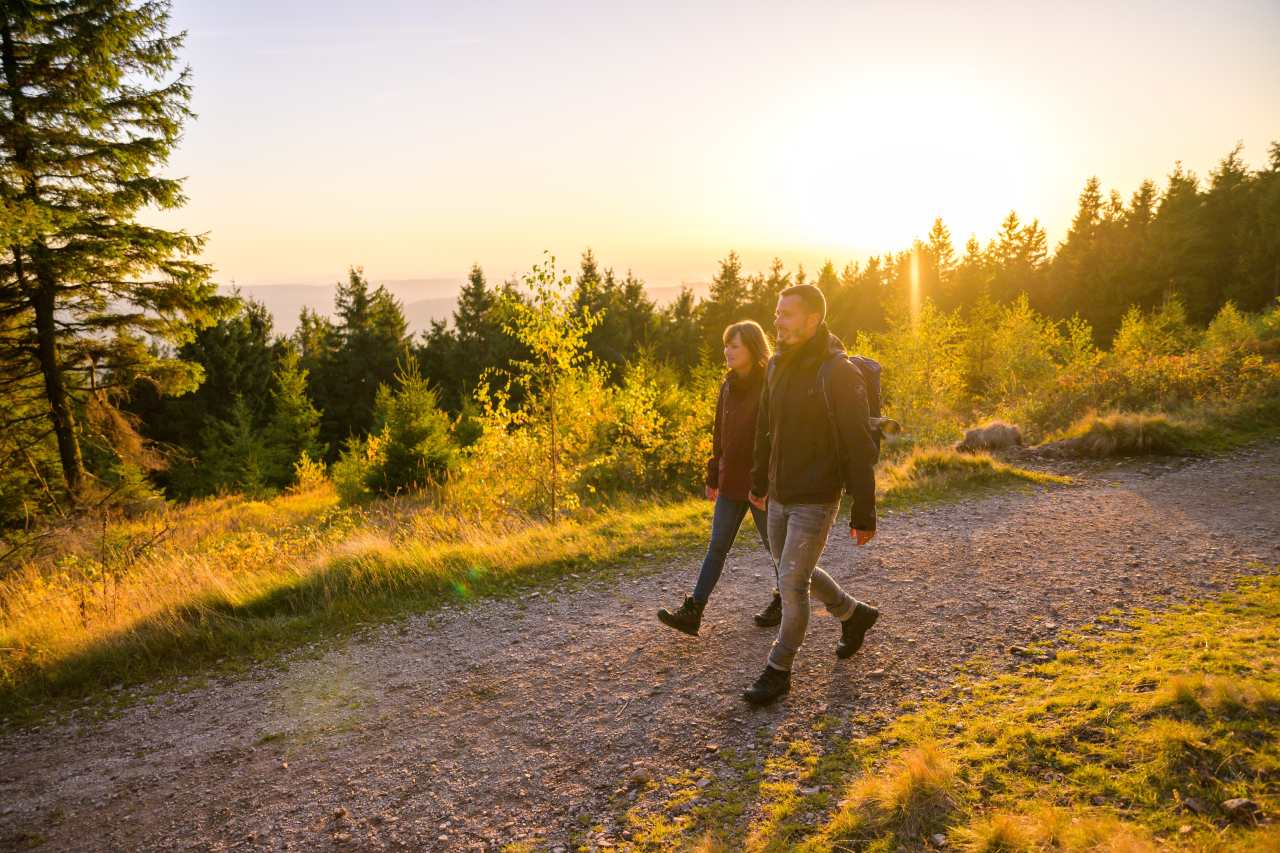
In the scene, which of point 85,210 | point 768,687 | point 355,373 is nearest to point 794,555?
point 768,687

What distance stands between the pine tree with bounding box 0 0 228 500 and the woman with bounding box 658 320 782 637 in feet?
47.2

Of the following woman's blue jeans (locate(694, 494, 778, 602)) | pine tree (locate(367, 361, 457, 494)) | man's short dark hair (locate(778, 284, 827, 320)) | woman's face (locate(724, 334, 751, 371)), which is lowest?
pine tree (locate(367, 361, 457, 494))

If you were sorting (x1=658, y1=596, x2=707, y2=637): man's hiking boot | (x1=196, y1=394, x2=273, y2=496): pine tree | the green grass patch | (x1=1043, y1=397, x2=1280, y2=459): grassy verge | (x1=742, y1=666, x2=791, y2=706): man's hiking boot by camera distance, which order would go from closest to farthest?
(x1=742, y1=666, x2=791, y2=706): man's hiking boot
(x1=658, y1=596, x2=707, y2=637): man's hiking boot
the green grass patch
(x1=1043, y1=397, x2=1280, y2=459): grassy verge
(x1=196, y1=394, x2=273, y2=496): pine tree

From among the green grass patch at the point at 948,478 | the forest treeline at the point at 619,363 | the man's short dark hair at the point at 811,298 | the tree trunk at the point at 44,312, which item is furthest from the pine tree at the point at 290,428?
the man's short dark hair at the point at 811,298

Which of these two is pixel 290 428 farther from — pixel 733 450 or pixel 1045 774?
pixel 1045 774

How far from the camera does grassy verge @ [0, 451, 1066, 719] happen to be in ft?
17.1

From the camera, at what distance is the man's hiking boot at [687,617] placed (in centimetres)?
490

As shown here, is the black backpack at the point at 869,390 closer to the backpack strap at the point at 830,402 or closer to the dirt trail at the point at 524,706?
the backpack strap at the point at 830,402

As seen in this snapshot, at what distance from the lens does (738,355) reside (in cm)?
471

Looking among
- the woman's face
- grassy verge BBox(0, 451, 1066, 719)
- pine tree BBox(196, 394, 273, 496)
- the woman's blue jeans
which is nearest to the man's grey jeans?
the woman's blue jeans

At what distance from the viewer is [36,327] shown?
47.5ft

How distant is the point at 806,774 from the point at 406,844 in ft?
6.79

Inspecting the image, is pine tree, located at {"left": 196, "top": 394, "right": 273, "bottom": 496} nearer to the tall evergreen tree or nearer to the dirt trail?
the tall evergreen tree

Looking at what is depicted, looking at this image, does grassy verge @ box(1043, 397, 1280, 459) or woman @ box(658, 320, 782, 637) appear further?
grassy verge @ box(1043, 397, 1280, 459)
